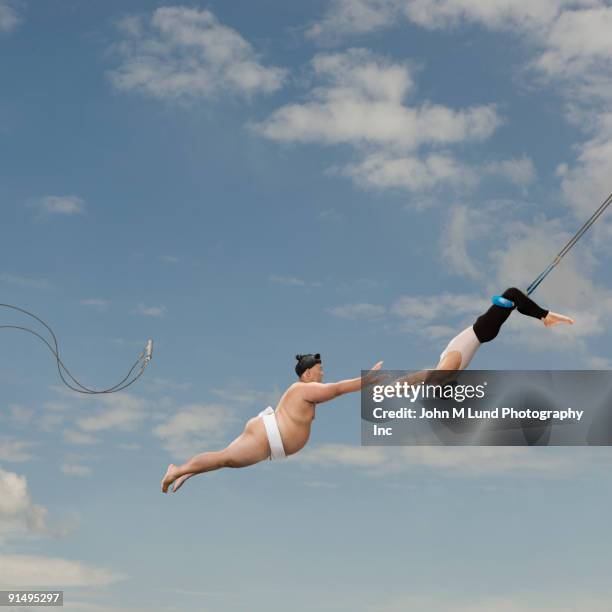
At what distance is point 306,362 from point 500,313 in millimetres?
3535

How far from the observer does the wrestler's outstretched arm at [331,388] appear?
18.0 meters

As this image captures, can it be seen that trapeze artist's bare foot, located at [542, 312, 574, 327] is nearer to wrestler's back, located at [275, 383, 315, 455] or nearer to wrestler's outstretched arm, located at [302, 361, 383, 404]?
wrestler's outstretched arm, located at [302, 361, 383, 404]

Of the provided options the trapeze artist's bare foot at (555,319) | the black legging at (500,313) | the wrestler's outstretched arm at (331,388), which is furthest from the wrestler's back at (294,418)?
the trapeze artist's bare foot at (555,319)

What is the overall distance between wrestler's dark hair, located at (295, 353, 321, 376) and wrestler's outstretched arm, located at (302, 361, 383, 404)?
0.51 m

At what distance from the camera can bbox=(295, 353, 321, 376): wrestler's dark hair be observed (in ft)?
61.9

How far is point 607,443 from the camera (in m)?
19.1

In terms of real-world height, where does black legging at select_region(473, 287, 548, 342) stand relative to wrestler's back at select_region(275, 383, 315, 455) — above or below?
above

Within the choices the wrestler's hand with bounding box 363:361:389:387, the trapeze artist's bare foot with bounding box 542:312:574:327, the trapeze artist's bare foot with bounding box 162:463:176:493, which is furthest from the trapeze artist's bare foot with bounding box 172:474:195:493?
the trapeze artist's bare foot with bounding box 542:312:574:327

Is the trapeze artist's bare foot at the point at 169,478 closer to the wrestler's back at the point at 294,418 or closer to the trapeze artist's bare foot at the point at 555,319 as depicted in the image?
the wrestler's back at the point at 294,418

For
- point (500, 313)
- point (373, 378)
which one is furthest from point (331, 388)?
point (500, 313)

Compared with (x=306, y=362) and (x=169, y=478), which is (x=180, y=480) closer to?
(x=169, y=478)

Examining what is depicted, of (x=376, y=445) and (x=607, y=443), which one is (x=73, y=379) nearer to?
(x=376, y=445)

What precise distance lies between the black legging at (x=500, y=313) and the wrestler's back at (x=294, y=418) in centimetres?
325

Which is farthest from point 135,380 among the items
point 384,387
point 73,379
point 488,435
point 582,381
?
point 582,381
